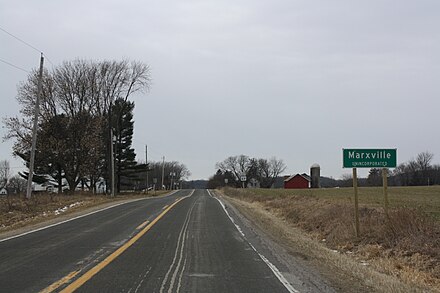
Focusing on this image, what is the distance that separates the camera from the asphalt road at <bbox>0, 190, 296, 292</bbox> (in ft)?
24.6

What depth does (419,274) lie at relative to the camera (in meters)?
9.29

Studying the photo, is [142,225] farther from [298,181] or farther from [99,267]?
[298,181]

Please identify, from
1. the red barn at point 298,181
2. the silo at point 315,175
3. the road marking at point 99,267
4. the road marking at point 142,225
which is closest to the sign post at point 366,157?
the road marking at point 99,267

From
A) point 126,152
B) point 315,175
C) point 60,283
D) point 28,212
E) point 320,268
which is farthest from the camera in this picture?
point 315,175

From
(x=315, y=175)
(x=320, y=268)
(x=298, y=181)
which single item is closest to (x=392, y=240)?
(x=320, y=268)

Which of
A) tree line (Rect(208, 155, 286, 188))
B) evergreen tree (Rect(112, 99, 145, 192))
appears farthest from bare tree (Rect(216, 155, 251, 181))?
evergreen tree (Rect(112, 99, 145, 192))

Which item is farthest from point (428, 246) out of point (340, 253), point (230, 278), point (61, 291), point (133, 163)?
point (133, 163)

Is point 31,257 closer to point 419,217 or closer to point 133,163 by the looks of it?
point 419,217

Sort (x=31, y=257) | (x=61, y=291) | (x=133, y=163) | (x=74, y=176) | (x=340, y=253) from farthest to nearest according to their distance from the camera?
(x=133, y=163) < (x=74, y=176) < (x=340, y=253) < (x=31, y=257) < (x=61, y=291)

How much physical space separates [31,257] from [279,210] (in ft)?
59.3

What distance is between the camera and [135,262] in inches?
378

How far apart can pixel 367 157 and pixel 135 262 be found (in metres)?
8.22

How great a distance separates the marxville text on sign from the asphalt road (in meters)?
4.14

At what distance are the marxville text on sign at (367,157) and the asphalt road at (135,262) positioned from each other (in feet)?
13.6
